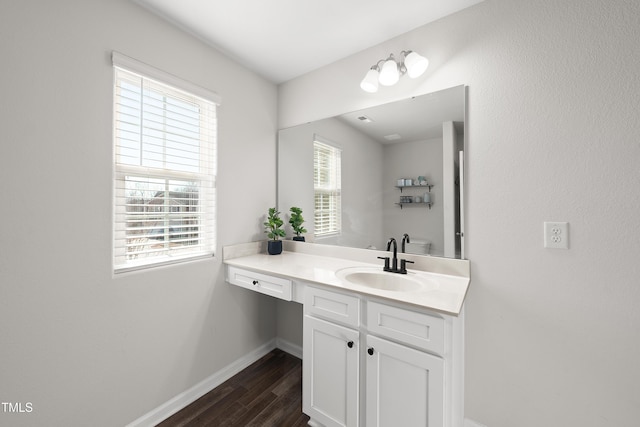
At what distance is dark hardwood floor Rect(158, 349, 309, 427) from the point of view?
1531mm

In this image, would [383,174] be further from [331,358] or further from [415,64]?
[331,358]

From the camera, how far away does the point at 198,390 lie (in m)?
1.73

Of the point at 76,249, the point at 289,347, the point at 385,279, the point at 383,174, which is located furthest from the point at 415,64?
the point at 289,347

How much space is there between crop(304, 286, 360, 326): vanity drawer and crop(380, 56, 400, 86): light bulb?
1.33 metres

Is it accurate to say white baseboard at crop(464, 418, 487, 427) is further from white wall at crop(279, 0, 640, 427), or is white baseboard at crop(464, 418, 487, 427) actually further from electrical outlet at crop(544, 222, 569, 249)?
electrical outlet at crop(544, 222, 569, 249)

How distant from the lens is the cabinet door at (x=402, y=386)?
105 cm

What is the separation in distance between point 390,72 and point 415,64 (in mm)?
150

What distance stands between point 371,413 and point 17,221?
1.80 meters

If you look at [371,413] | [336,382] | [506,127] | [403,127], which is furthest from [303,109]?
[371,413]

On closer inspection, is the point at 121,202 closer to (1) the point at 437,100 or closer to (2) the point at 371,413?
(2) the point at 371,413

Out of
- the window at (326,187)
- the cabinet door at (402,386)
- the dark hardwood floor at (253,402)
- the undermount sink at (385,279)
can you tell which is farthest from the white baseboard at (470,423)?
the window at (326,187)

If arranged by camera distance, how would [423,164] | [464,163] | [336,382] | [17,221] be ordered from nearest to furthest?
[17,221] → [336,382] → [464,163] → [423,164]

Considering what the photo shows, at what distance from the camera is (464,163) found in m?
1.49

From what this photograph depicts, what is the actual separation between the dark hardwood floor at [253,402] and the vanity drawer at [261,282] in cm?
71
